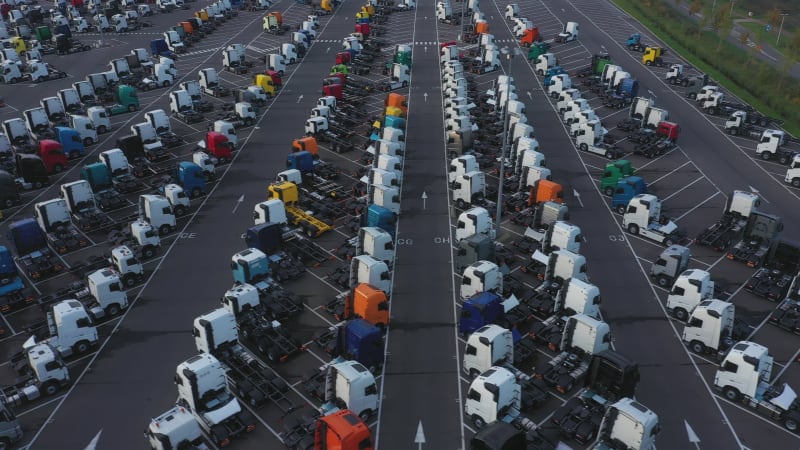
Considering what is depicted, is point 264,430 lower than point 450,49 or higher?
lower

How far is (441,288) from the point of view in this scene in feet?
134

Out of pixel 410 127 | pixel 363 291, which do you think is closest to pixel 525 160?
pixel 410 127

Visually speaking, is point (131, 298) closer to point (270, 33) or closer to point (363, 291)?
point (363, 291)

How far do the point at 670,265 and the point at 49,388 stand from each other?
123ft

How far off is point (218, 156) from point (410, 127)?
824 inches

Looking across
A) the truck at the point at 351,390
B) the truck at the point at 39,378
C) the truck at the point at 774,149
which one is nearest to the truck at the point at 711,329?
the truck at the point at 351,390

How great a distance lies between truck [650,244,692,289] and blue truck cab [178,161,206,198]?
36.3 meters

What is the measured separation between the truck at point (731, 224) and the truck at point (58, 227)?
46.3 meters

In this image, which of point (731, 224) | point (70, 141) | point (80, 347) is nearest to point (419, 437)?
point (80, 347)

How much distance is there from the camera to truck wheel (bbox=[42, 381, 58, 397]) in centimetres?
3172

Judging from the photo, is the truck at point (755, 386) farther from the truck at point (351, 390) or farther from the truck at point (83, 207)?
the truck at point (83, 207)

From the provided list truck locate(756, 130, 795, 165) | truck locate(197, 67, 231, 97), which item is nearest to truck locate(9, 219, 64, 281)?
truck locate(197, 67, 231, 97)

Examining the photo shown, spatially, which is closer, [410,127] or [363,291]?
[363,291]

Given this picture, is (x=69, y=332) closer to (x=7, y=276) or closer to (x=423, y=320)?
(x=7, y=276)
